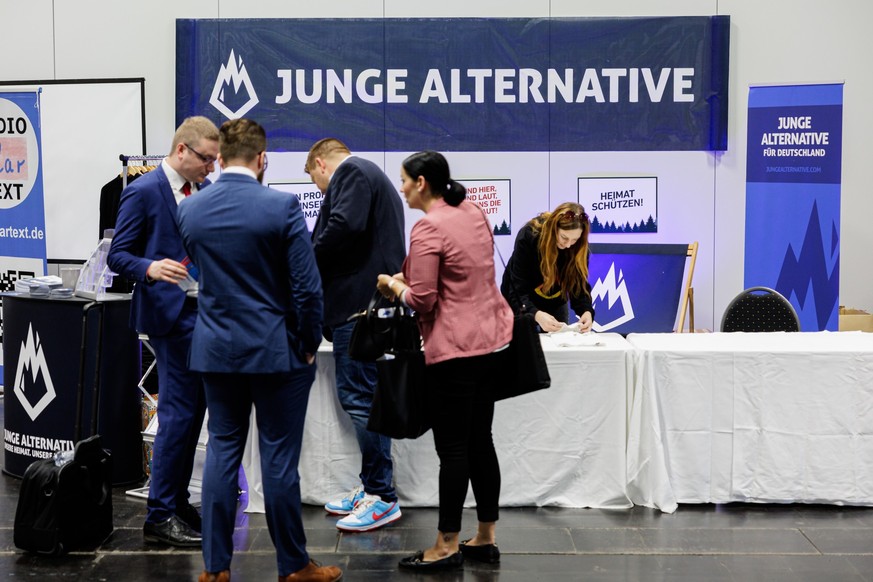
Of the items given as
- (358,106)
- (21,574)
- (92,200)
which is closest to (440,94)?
(358,106)

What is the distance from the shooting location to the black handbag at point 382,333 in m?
3.00

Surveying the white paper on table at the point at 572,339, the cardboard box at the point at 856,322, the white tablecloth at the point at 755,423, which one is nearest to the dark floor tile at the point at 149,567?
the white paper on table at the point at 572,339

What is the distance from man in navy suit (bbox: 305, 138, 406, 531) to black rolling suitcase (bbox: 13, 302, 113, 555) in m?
0.83

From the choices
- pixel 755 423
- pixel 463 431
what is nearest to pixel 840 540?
pixel 755 423

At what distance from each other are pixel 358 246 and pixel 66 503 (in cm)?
131

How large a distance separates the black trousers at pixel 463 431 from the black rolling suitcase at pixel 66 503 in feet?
3.93

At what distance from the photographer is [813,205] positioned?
5574mm

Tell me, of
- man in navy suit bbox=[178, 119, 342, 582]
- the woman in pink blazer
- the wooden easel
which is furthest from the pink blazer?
the wooden easel

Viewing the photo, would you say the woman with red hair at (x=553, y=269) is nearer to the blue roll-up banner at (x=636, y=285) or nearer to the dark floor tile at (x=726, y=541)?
the dark floor tile at (x=726, y=541)

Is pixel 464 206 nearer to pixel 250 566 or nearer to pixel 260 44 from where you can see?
pixel 250 566

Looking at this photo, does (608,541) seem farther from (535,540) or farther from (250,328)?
(250,328)

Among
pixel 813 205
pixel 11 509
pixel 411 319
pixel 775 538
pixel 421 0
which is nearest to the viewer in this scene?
pixel 411 319

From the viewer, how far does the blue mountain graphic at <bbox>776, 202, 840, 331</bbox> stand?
5562mm

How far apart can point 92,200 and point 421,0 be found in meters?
2.41
